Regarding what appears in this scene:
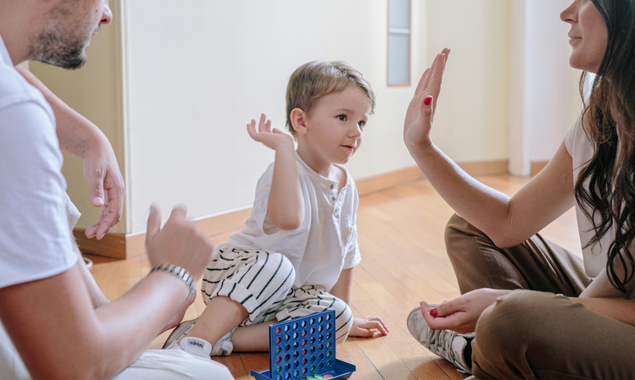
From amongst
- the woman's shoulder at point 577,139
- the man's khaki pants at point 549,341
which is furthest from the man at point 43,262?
the woman's shoulder at point 577,139

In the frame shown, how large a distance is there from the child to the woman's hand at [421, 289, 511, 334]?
1.24 ft

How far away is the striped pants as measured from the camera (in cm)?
129

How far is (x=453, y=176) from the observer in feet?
4.11

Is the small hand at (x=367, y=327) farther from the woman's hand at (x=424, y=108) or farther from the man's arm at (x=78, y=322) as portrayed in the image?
the man's arm at (x=78, y=322)

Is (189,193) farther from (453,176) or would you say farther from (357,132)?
(453,176)

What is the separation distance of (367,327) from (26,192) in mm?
1099

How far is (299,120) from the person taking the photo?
1.52 m

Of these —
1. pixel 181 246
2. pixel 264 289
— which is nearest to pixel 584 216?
pixel 264 289

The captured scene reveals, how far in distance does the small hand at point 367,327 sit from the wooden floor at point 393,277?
0.06 feet

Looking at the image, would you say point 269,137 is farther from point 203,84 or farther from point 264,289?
point 203,84

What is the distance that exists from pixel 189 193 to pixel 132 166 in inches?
13.5

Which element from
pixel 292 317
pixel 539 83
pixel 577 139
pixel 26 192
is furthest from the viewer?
pixel 539 83

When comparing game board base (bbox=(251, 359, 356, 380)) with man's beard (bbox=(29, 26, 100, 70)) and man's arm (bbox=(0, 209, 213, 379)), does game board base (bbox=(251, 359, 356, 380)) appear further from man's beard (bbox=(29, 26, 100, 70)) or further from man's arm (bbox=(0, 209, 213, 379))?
man's beard (bbox=(29, 26, 100, 70))

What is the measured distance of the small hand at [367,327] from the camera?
1.48 meters
